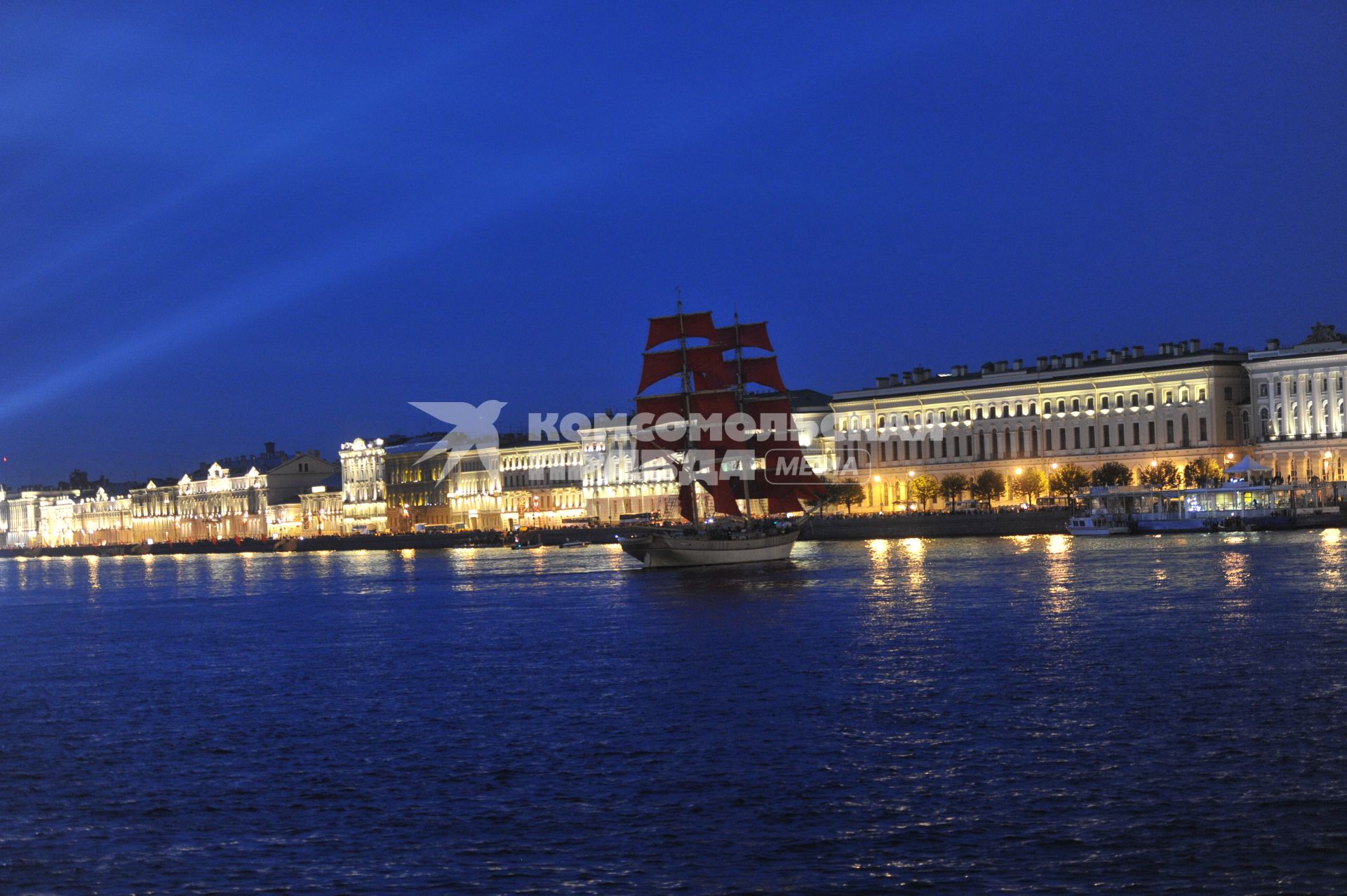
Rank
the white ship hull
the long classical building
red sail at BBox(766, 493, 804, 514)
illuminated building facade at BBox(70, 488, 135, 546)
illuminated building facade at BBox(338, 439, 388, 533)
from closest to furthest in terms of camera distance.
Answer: the white ship hull < red sail at BBox(766, 493, 804, 514) < the long classical building < illuminated building facade at BBox(338, 439, 388, 533) < illuminated building facade at BBox(70, 488, 135, 546)

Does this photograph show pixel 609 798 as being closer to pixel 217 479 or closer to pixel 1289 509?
pixel 1289 509

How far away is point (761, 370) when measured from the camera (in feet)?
192

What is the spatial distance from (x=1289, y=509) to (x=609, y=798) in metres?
55.5

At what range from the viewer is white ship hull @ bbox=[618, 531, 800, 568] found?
5238cm

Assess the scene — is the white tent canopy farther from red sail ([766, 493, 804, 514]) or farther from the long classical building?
red sail ([766, 493, 804, 514])

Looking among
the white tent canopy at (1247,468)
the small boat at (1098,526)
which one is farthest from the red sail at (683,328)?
the white tent canopy at (1247,468)

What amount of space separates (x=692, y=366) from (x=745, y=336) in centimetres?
266

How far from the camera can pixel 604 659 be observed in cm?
2402

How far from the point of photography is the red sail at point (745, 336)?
58.6 meters

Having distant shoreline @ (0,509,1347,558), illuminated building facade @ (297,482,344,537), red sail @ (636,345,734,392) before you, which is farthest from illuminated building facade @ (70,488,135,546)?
red sail @ (636,345,734,392)

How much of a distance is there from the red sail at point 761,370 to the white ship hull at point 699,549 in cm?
743

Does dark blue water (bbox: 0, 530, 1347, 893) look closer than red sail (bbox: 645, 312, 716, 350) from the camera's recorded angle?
Yes

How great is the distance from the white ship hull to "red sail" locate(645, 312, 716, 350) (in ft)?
25.4

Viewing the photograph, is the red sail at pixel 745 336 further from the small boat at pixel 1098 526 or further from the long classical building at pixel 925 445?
the small boat at pixel 1098 526
